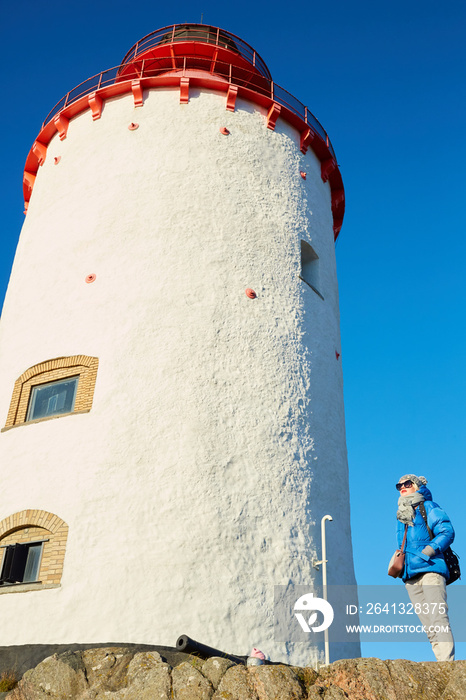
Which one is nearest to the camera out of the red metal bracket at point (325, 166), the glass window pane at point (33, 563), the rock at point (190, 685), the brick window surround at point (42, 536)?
the rock at point (190, 685)

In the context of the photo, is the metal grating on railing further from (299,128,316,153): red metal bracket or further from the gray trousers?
the gray trousers

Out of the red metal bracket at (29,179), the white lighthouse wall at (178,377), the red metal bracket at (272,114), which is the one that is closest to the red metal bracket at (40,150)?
the white lighthouse wall at (178,377)

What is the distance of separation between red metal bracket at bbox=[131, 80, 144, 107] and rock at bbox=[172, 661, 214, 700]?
504 inches

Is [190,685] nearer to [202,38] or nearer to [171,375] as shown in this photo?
[171,375]

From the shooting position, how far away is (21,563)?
40.3 feet

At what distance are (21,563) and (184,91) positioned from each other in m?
11.2

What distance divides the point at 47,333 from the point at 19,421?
1.93 metres

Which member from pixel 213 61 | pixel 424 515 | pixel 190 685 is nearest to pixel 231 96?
pixel 213 61

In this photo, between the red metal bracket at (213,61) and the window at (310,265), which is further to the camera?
the red metal bracket at (213,61)

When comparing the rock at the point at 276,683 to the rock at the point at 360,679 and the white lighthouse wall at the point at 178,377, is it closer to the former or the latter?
the rock at the point at 360,679

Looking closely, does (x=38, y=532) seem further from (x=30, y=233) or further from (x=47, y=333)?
(x=30, y=233)

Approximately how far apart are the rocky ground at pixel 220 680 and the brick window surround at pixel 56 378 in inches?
182

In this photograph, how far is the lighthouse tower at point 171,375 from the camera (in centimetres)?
1166

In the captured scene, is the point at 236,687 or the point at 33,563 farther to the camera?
the point at 33,563
